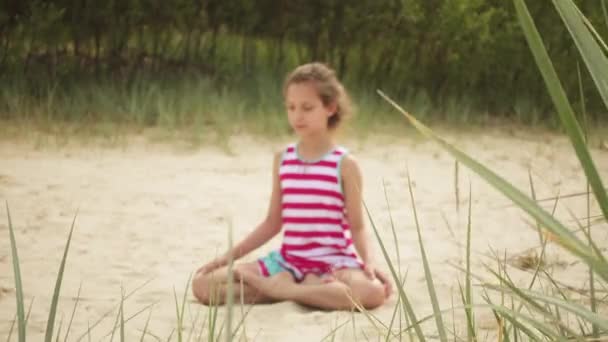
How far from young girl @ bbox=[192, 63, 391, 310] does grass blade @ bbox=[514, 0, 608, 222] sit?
2.70 meters

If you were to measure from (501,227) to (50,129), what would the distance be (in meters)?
3.86

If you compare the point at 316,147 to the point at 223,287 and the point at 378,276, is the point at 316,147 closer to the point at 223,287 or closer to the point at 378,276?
the point at 378,276

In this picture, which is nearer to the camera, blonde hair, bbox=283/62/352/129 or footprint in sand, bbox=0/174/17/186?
blonde hair, bbox=283/62/352/129

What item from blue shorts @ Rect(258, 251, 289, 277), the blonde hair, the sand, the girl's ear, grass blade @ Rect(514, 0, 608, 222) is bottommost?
the sand

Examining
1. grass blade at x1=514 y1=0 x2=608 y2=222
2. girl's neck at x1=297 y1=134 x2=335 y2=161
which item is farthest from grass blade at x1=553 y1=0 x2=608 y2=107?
girl's neck at x1=297 y1=134 x2=335 y2=161

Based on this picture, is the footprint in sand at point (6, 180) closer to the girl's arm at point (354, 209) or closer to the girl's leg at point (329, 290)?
the girl's leg at point (329, 290)

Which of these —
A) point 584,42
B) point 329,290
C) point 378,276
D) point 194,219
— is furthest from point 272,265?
point 584,42

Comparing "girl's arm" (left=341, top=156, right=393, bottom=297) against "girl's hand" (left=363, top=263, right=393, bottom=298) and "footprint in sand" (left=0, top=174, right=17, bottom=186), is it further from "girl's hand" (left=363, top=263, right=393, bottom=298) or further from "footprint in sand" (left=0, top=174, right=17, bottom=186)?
"footprint in sand" (left=0, top=174, right=17, bottom=186)

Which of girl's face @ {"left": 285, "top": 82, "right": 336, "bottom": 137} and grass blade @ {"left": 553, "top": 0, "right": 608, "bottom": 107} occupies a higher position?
grass blade @ {"left": 553, "top": 0, "right": 608, "bottom": 107}

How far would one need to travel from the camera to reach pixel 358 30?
966 cm

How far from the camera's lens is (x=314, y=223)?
143 inches

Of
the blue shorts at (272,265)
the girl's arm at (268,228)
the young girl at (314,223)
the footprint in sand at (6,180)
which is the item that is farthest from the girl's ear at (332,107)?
the footprint in sand at (6,180)

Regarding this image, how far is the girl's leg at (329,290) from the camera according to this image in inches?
138

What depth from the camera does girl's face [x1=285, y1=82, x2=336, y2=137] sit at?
3611mm
